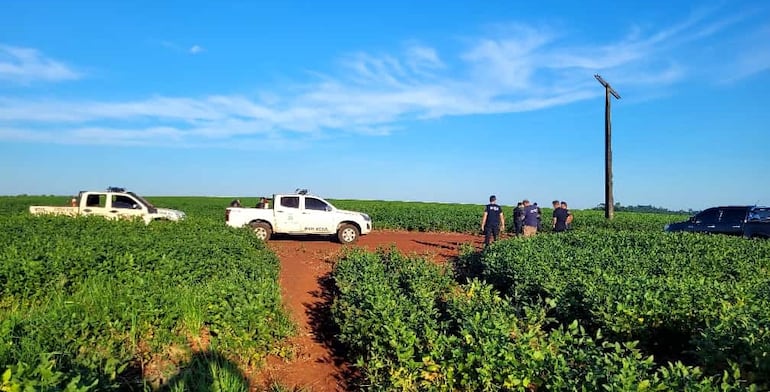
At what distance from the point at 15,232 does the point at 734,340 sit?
1333 cm

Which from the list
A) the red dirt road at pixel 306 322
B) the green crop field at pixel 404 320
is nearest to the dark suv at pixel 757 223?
the green crop field at pixel 404 320

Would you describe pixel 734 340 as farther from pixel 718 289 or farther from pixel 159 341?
pixel 159 341

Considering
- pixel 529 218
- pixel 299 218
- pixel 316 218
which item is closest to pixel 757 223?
pixel 529 218

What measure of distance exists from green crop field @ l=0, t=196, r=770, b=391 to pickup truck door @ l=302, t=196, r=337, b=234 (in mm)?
7761

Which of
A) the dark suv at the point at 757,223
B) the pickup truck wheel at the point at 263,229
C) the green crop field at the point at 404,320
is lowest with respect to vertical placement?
the green crop field at the point at 404,320

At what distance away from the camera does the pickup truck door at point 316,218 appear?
1811 cm

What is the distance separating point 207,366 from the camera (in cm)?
574

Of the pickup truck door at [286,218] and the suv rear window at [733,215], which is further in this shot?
the suv rear window at [733,215]

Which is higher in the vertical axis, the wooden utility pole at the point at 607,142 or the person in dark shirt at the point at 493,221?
the wooden utility pole at the point at 607,142

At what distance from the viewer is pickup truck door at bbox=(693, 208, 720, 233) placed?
19266 millimetres

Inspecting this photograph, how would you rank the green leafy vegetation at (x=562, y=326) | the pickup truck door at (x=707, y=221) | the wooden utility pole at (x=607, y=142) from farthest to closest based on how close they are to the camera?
the wooden utility pole at (x=607, y=142)
the pickup truck door at (x=707, y=221)
the green leafy vegetation at (x=562, y=326)

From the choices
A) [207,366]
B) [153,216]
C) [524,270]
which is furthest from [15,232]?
[524,270]

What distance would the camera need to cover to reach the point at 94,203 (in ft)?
60.7

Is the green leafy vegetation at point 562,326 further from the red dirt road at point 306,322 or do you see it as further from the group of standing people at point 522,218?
the group of standing people at point 522,218
